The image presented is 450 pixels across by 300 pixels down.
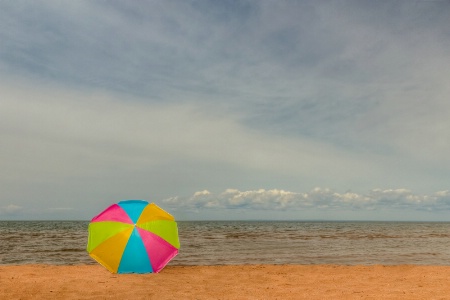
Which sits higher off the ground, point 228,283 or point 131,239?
point 131,239

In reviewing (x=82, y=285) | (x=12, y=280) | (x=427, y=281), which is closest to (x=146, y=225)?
(x=82, y=285)

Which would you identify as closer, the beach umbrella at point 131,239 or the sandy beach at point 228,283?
the sandy beach at point 228,283

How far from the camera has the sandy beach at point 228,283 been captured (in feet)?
28.7

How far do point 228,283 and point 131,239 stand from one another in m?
2.77

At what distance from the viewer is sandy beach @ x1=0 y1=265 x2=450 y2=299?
874cm

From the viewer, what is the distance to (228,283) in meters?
10.3

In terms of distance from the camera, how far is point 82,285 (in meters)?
9.58

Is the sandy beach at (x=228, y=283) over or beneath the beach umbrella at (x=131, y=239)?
beneath

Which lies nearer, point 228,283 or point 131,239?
point 131,239

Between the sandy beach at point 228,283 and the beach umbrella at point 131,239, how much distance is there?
330mm

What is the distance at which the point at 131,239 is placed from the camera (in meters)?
10.1

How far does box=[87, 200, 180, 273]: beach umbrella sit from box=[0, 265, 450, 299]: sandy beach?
330mm

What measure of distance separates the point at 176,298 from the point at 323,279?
448 cm

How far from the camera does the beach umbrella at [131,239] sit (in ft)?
33.3
